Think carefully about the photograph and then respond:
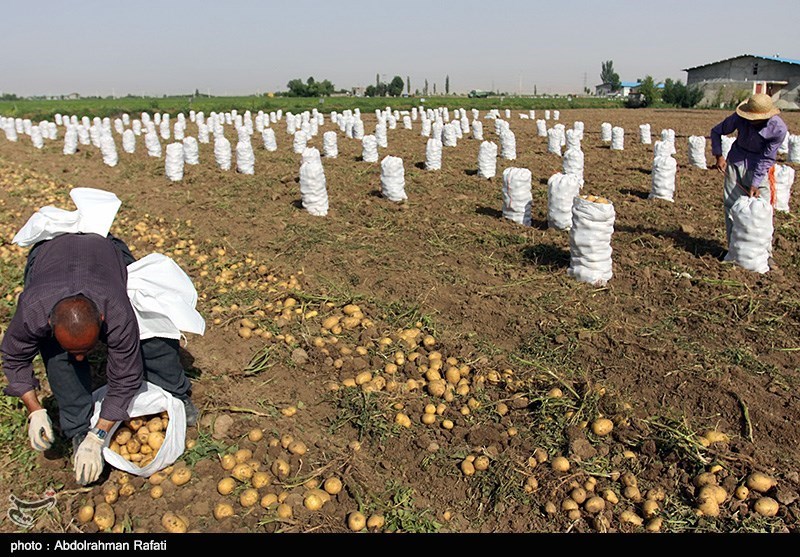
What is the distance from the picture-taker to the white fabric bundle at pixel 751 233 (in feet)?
20.6

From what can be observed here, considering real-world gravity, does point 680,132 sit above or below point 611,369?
above

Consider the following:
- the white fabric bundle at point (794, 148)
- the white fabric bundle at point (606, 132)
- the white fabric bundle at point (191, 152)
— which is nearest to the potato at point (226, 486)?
the white fabric bundle at point (191, 152)

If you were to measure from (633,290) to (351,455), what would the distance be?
3.84 metres

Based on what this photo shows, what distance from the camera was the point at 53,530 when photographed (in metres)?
3.14

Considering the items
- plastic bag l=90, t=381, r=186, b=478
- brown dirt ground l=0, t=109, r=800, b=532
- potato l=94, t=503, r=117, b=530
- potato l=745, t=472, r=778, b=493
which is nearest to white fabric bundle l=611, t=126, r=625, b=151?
brown dirt ground l=0, t=109, r=800, b=532

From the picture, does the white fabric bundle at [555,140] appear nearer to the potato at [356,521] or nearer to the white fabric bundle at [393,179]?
the white fabric bundle at [393,179]

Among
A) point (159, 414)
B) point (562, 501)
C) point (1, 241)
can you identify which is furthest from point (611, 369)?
point (1, 241)

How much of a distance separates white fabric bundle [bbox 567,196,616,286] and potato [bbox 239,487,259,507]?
4297 mm

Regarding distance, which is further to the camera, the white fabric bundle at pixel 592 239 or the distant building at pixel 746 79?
the distant building at pixel 746 79

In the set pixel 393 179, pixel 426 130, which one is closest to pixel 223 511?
pixel 393 179

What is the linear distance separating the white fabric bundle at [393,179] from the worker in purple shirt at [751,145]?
5.12 m

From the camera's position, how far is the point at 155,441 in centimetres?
361

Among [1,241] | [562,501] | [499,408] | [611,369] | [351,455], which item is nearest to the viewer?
[562,501]

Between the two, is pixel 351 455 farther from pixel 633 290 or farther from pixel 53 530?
pixel 633 290
